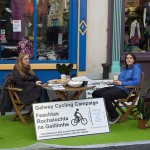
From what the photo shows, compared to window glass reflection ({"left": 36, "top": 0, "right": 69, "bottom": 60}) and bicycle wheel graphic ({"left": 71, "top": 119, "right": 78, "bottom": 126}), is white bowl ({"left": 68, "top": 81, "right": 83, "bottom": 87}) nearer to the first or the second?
bicycle wheel graphic ({"left": 71, "top": 119, "right": 78, "bottom": 126})

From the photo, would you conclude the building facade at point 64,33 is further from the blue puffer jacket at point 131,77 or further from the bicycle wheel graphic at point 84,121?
the bicycle wheel graphic at point 84,121

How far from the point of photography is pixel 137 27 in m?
9.75

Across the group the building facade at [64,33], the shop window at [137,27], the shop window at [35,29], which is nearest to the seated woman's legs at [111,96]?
the building facade at [64,33]

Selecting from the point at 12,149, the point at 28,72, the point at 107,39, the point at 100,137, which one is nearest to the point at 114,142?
the point at 100,137

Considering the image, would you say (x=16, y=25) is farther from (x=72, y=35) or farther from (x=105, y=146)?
(x=105, y=146)

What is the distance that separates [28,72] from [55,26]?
2.92 metres

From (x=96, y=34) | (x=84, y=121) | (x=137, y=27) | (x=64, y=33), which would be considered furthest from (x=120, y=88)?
(x=137, y=27)

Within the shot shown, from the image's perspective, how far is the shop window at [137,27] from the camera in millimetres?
9602

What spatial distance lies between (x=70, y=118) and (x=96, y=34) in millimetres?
3803

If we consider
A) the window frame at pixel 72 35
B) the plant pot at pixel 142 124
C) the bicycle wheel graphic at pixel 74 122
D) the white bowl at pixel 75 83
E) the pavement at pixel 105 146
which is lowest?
the pavement at pixel 105 146

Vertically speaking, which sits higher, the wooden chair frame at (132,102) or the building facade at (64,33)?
the building facade at (64,33)

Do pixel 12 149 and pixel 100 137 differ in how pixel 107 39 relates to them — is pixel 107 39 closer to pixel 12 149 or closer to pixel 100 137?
pixel 100 137

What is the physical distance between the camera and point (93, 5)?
9.02 metres

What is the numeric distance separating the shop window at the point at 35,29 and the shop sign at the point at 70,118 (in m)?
3.56
